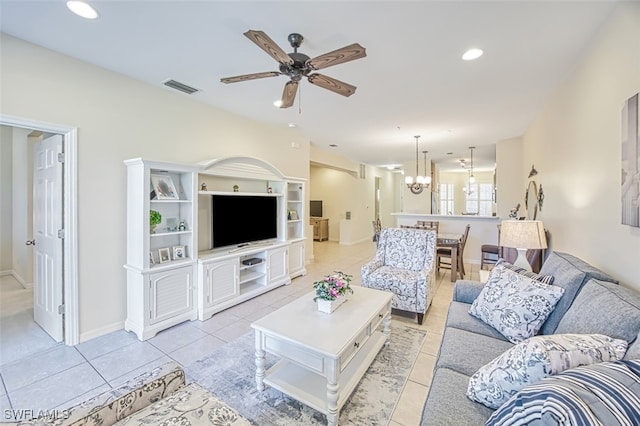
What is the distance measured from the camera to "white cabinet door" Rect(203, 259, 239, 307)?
339 cm

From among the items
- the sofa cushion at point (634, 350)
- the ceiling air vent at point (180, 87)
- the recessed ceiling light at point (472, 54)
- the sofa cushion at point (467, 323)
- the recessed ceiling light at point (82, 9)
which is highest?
the ceiling air vent at point (180, 87)

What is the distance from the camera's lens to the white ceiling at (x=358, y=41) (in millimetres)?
1988

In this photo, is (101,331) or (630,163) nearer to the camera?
(630,163)

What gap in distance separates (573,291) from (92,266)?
162 inches

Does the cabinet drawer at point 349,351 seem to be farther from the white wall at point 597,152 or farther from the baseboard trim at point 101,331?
the baseboard trim at point 101,331

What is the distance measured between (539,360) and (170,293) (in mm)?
3252

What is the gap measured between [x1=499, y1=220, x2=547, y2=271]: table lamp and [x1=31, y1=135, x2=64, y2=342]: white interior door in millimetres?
4444

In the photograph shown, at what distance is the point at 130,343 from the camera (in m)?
2.78

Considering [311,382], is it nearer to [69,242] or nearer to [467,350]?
[467,350]

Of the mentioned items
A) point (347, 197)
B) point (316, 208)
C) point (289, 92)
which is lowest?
point (316, 208)

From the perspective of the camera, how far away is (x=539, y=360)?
1.05 meters

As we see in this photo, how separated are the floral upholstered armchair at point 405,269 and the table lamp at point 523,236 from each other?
2.99ft

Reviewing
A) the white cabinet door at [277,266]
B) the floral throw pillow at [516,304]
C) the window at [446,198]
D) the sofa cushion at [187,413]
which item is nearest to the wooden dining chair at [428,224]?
the white cabinet door at [277,266]

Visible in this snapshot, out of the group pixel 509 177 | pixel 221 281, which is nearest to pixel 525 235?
pixel 221 281
